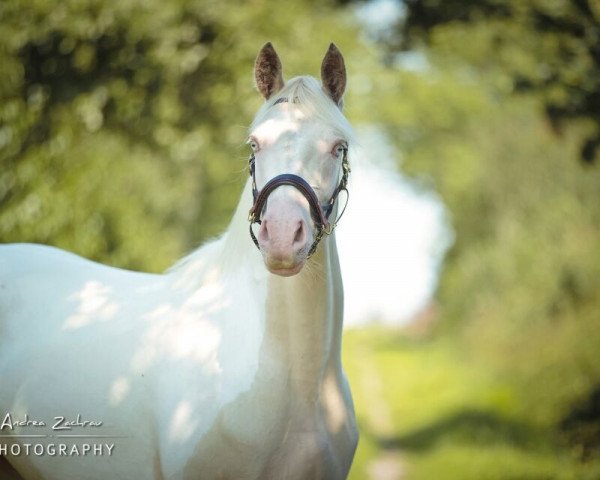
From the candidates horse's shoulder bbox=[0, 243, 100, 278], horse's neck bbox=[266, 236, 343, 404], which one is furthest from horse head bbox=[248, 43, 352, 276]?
horse's shoulder bbox=[0, 243, 100, 278]

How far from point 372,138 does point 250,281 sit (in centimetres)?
2400

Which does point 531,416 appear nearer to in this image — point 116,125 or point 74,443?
point 116,125

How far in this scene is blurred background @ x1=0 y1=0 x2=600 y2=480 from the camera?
7.80 metres

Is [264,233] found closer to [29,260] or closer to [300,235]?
[300,235]

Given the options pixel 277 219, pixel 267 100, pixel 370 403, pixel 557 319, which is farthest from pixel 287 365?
pixel 370 403

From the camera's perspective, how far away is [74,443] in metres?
3.89

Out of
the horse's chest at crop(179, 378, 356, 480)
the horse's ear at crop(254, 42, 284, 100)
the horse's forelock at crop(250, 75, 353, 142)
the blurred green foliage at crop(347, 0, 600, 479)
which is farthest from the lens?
the blurred green foliage at crop(347, 0, 600, 479)

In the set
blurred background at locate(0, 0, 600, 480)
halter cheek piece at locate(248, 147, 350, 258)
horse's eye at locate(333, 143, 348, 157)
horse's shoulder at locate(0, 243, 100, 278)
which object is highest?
blurred background at locate(0, 0, 600, 480)

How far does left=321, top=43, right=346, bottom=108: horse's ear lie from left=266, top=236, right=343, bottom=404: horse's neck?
2.45 ft

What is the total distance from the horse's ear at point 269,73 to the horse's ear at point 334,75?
0.69 ft

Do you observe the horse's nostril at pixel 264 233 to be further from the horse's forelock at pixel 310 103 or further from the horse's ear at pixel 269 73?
the horse's ear at pixel 269 73

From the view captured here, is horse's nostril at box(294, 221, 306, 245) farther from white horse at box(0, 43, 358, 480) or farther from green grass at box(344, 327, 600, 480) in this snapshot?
green grass at box(344, 327, 600, 480)
